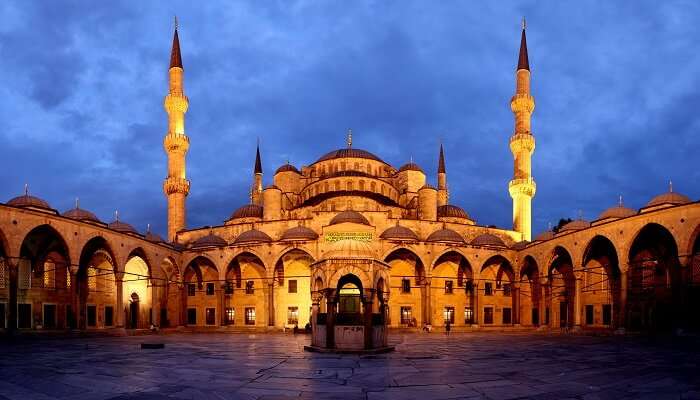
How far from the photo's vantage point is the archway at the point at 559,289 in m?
35.6

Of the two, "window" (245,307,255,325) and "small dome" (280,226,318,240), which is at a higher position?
"small dome" (280,226,318,240)

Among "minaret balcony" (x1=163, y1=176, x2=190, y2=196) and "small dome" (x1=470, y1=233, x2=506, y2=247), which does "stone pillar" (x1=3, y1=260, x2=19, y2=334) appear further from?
"small dome" (x1=470, y1=233, x2=506, y2=247)

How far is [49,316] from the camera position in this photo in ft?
94.3

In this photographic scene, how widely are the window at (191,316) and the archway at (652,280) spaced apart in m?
Answer: 28.3

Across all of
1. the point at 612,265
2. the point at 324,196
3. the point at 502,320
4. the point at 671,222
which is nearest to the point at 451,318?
the point at 502,320

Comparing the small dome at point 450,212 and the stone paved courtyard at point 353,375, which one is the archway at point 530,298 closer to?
the small dome at point 450,212

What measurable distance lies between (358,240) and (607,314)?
1857 centimetres

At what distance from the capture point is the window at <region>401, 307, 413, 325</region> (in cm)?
3600

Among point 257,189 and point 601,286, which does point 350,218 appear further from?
point 257,189

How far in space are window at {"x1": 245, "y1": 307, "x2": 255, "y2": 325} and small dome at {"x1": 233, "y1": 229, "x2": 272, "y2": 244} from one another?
5.01 metres

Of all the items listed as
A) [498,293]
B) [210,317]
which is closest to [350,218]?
[498,293]

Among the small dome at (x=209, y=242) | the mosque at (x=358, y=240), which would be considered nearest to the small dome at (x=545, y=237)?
the mosque at (x=358, y=240)

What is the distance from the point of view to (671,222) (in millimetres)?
24016

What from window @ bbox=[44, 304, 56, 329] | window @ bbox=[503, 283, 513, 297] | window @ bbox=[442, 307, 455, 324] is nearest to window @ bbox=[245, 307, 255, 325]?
window @ bbox=[44, 304, 56, 329]
